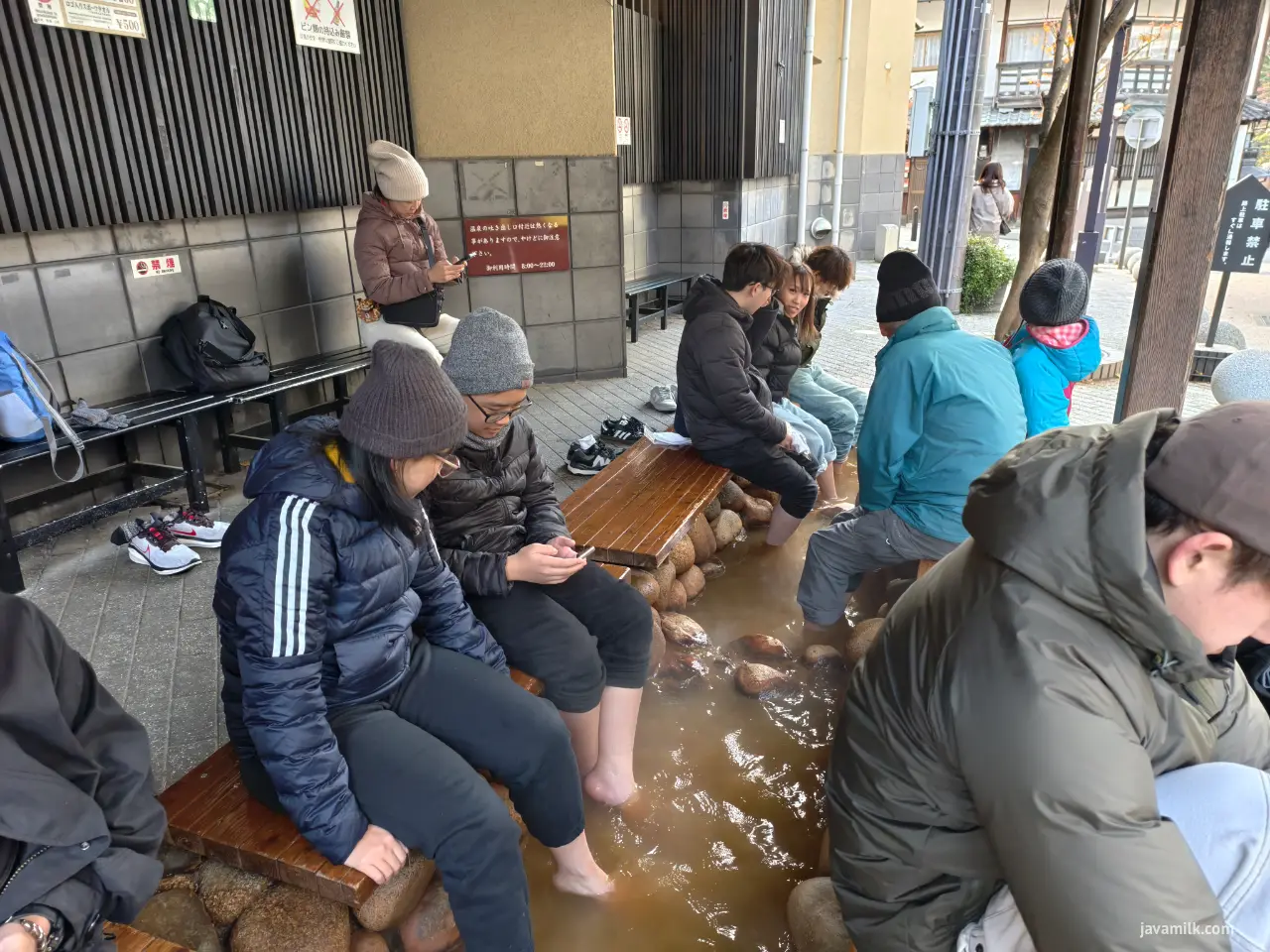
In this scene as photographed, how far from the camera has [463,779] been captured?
6.46ft

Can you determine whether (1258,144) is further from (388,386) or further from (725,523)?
(388,386)

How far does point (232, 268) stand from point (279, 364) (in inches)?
26.9

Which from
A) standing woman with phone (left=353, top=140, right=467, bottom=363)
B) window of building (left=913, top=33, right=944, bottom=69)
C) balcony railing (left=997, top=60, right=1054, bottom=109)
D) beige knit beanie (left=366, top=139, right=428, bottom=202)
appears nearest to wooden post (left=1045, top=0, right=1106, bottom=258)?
standing woman with phone (left=353, top=140, right=467, bottom=363)

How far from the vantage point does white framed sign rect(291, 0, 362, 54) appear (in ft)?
17.9

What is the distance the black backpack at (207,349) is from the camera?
4.79 m

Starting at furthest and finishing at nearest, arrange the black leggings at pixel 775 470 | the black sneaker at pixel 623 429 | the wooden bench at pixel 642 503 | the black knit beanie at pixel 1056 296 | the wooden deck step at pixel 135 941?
the black sneaker at pixel 623 429, the black leggings at pixel 775 470, the black knit beanie at pixel 1056 296, the wooden bench at pixel 642 503, the wooden deck step at pixel 135 941

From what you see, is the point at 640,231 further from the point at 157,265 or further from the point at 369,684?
Result: the point at 369,684

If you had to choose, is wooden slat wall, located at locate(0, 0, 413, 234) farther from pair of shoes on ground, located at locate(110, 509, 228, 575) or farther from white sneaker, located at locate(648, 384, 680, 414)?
white sneaker, located at locate(648, 384, 680, 414)

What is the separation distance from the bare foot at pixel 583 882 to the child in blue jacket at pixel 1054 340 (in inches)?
105

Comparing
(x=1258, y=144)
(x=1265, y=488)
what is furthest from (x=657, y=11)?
(x=1258, y=144)

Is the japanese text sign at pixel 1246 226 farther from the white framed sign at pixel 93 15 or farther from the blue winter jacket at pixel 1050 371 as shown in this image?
the white framed sign at pixel 93 15

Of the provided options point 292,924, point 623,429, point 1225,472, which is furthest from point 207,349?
point 1225,472

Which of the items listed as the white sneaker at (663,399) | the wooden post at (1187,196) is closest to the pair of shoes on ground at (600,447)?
the white sneaker at (663,399)

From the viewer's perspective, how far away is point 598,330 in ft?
24.7
